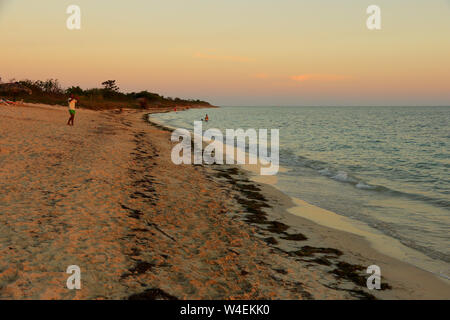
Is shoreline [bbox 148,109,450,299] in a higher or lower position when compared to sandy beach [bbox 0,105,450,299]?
lower

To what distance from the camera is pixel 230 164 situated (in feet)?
55.9

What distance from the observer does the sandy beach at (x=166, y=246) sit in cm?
452

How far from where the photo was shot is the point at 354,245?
22.7 ft

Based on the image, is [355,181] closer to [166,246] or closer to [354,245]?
[354,245]


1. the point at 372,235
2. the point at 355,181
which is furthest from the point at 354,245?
the point at 355,181

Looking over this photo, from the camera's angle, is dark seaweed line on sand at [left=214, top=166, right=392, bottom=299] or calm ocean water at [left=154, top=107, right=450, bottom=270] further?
calm ocean water at [left=154, top=107, right=450, bottom=270]

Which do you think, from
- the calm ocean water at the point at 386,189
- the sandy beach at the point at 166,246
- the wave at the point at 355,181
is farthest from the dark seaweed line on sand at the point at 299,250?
the wave at the point at 355,181

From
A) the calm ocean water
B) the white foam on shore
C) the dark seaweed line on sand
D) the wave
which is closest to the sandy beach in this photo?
the dark seaweed line on sand

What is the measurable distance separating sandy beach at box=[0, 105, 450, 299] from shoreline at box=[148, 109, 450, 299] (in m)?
0.03

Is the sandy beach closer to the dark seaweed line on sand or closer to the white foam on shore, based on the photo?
the dark seaweed line on sand

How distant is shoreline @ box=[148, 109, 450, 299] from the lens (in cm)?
520
